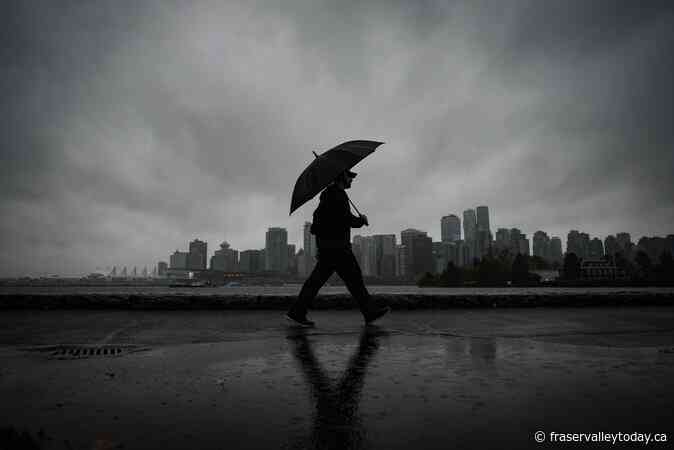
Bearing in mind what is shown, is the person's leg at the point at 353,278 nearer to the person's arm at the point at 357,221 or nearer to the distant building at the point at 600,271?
the person's arm at the point at 357,221

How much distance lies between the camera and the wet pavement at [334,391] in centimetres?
143

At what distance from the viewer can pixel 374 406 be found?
1.77m

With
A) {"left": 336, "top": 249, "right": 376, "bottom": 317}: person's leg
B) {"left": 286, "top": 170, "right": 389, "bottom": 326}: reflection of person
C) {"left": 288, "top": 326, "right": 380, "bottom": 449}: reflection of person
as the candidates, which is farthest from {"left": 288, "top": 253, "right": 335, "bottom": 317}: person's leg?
{"left": 288, "top": 326, "right": 380, "bottom": 449}: reflection of person

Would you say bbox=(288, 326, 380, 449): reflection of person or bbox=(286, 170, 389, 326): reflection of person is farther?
bbox=(286, 170, 389, 326): reflection of person

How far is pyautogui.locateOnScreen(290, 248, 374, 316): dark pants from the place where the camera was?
5.47 m

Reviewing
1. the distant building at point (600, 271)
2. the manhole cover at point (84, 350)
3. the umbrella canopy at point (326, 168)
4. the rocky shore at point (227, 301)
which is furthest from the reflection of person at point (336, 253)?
the distant building at point (600, 271)

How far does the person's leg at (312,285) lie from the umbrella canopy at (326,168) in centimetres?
86

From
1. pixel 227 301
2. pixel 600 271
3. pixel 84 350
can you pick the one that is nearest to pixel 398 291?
pixel 227 301

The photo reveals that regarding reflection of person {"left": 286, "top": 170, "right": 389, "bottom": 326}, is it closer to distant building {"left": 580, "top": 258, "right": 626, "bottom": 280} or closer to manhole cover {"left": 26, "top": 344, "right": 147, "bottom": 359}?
manhole cover {"left": 26, "top": 344, "right": 147, "bottom": 359}

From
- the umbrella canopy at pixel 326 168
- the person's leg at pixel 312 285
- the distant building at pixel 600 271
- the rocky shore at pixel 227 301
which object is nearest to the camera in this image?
the umbrella canopy at pixel 326 168

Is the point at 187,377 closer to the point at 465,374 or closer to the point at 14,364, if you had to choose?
the point at 14,364

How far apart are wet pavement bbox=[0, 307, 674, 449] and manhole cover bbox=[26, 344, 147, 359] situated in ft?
0.09

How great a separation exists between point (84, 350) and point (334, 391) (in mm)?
2409

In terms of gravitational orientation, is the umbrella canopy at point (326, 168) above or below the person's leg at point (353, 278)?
above
